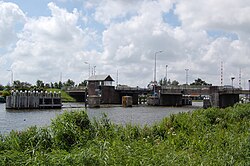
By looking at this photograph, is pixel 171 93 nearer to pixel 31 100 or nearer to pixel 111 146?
pixel 31 100

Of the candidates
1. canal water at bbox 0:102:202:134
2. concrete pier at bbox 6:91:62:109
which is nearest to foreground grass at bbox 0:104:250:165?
canal water at bbox 0:102:202:134

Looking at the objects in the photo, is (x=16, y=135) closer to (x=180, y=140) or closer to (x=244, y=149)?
(x=180, y=140)

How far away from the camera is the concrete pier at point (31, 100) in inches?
3548

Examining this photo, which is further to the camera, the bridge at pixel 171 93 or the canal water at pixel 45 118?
the bridge at pixel 171 93

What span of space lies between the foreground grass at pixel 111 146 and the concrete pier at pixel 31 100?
70906mm

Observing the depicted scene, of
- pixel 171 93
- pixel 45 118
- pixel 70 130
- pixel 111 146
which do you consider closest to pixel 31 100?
pixel 45 118

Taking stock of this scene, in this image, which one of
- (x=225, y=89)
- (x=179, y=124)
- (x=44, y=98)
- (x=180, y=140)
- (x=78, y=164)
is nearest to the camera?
(x=78, y=164)

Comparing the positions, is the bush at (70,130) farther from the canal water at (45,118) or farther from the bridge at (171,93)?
the bridge at (171,93)

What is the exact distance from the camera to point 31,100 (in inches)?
3703

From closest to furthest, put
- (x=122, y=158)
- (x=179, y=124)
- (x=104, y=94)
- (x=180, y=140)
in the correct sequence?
1. (x=122, y=158)
2. (x=180, y=140)
3. (x=179, y=124)
4. (x=104, y=94)

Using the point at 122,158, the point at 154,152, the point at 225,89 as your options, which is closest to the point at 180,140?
the point at 154,152

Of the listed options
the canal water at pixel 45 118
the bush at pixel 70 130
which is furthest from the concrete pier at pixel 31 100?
the bush at pixel 70 130

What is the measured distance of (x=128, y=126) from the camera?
2119 cm

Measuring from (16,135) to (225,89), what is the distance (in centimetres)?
10519
